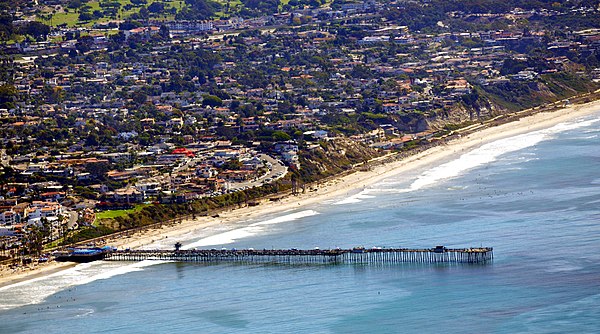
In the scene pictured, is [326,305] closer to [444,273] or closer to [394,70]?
[444,273]

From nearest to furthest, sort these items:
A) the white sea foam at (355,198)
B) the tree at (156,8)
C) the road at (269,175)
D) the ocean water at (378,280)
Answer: the ocean water at (378,280) → the white sea foam at (355,198) → the road at (269,175) → the tree at (156,8)

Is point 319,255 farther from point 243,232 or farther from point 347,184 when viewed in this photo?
point 347,184

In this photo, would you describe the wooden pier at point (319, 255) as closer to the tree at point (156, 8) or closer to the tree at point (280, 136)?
the tree at point (280, 136)

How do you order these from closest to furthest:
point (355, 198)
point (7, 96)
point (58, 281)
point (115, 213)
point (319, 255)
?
point (58, 281), point (319, 255), point (115, 213), point (355, 198), point (7, 96)

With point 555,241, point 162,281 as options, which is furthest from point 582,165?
point 162,281

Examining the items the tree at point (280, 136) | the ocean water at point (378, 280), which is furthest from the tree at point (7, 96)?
the ocean water at point (378, 280)

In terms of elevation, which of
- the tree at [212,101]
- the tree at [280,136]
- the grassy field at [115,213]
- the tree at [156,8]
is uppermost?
the tree at [156,8]

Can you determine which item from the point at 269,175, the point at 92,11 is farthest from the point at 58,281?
the point at 92,11
